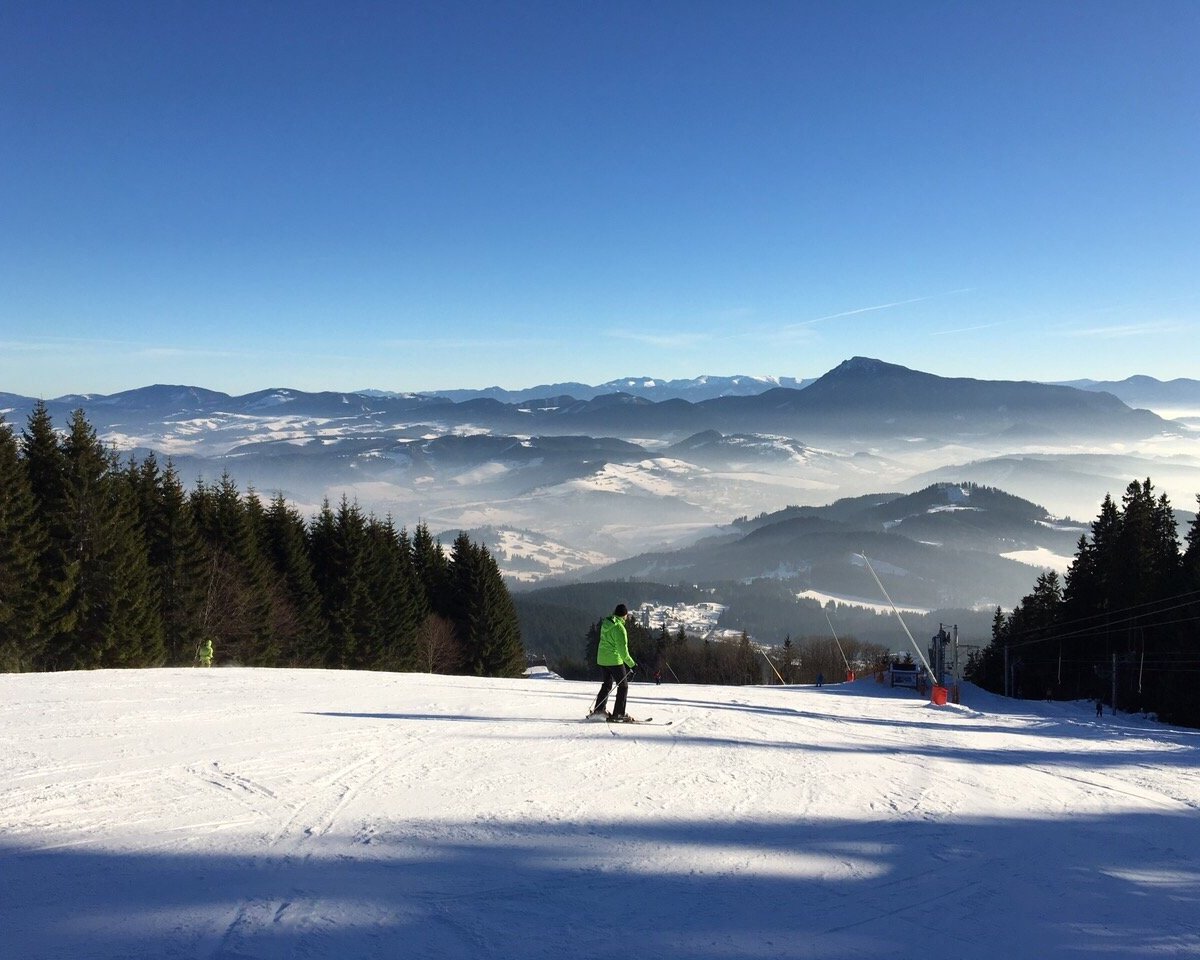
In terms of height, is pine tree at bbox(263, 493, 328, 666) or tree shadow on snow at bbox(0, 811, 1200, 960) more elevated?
Result: tree shadow on snow at bbox(0, 811, 1200, 960)

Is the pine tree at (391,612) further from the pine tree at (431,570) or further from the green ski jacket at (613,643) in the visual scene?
the green ski jacket at (613,643)

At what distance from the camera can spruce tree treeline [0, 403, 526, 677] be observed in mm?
30984

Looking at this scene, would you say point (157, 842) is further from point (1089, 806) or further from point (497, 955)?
point (1089, 806)

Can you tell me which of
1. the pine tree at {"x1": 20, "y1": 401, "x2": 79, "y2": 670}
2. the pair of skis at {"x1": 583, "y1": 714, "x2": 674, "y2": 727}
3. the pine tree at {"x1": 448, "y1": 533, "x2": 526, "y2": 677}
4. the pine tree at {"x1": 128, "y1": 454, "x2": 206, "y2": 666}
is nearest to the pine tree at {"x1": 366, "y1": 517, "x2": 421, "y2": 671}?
the pine tree at {"x1": 448, "y1": 533, "x2": 526, "y2": 677}

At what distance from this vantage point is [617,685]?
1437 cm

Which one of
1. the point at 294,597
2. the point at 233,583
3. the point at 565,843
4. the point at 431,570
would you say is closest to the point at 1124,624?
the point at 431,570

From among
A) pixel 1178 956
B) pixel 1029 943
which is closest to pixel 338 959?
pixel 1029 943

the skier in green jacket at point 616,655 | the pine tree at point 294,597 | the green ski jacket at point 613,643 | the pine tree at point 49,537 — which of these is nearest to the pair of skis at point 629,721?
the skier in green jacket at point 616,655

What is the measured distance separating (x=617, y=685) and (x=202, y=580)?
102ft

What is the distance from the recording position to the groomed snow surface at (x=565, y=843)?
5.52 metres

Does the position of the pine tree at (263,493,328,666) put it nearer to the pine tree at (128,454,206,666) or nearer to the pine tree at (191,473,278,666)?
the pine tree at (191,473,278,666)

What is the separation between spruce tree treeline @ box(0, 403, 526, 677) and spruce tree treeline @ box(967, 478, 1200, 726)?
3607 centimetres

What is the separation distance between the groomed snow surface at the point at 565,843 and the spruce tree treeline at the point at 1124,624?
30535 mm

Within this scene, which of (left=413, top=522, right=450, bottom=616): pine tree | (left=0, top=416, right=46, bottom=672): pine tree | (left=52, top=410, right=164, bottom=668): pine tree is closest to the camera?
(left=0, top=416, right=46, bottom=672): pine tree
